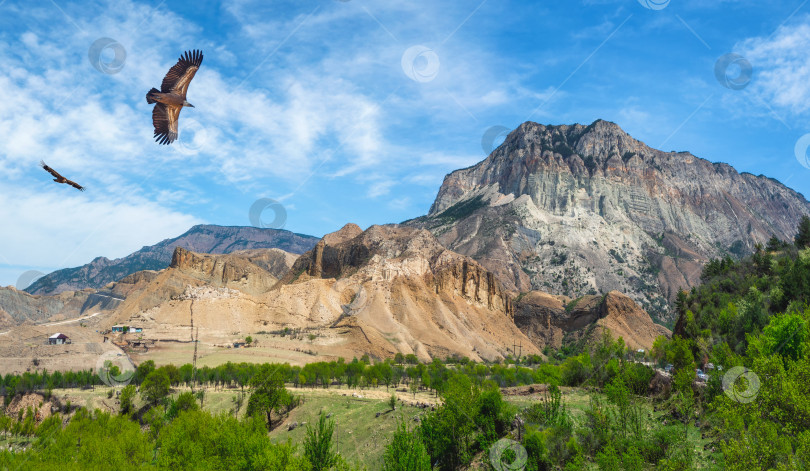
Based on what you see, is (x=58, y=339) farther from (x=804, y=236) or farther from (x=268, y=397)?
(x=804, y=236)

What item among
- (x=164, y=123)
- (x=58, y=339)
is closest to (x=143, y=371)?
(x=58, y=339)

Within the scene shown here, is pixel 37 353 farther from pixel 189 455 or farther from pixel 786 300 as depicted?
pixel 786 300

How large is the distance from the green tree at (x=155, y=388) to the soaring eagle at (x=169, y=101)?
193 ft

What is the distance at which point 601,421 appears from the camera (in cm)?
3089

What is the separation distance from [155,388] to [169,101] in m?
59.6

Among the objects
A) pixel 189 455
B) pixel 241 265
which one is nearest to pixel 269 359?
pixel 189 455

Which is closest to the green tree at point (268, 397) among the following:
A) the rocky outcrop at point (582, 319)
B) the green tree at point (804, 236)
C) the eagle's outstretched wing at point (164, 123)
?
the eagle's outstretched wing at point (164, 123)

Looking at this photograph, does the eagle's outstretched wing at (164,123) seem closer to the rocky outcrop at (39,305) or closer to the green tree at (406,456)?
the green tree at (406,456)

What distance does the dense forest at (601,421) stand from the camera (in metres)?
22.1

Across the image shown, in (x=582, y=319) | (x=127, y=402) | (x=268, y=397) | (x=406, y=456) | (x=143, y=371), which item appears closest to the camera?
(x=406, y=456)

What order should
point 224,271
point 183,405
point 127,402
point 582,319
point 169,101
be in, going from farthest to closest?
point 224,271 → point 582,319 → point 127,402 → point 183,405 → point 169,101

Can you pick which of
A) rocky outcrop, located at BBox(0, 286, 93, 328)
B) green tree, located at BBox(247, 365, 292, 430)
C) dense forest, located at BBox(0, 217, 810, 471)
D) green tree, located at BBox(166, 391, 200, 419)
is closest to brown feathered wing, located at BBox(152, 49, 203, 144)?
dense forest, located at BBox(0, 217, 810, 471)

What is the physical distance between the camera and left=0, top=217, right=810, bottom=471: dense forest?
22.1m

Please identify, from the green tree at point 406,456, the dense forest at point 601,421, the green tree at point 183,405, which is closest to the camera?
the dense forest at point 601,421
